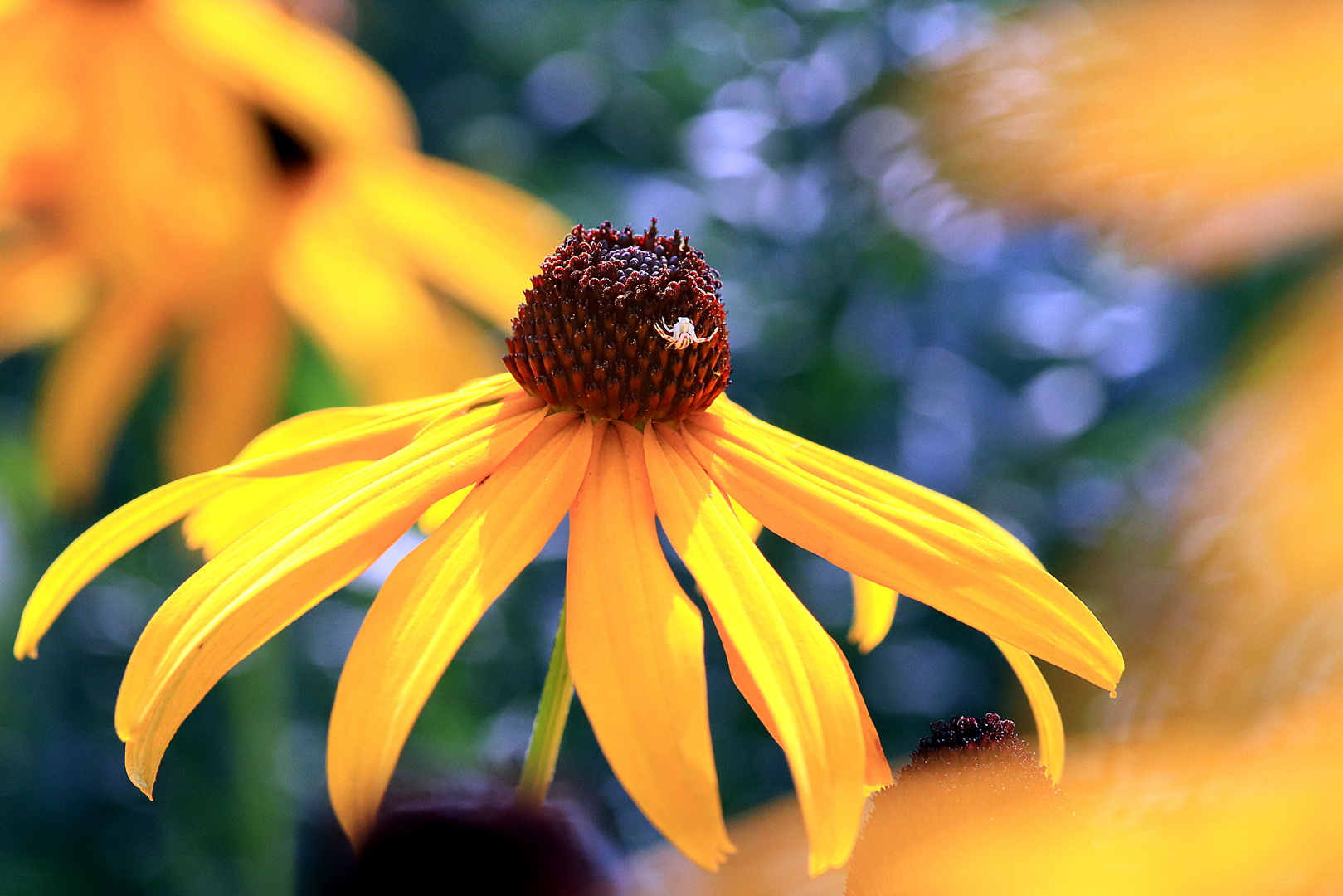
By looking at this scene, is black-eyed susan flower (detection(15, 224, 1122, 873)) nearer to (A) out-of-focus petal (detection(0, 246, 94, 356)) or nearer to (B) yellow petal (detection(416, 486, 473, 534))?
(B) yellow petal (detection(416, 486, 473, 534))

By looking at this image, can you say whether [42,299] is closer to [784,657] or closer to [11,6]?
[11,6]

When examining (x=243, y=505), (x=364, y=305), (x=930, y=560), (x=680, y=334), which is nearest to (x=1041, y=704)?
(x=930, y=560)

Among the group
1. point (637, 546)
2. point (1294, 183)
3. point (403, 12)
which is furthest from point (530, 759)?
point (403, 12)

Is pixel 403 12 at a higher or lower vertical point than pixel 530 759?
higher

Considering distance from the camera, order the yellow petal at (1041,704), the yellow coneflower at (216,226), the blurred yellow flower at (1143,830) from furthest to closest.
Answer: the yellow coneflower at (216,226), the yellow petal at (1041,704), the blurred yellow flower at (1143,830)

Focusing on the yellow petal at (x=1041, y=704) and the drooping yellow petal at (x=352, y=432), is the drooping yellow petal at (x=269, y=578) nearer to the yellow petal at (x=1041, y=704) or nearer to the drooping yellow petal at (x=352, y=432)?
the drooping yellow petal at (x=352, y=432)

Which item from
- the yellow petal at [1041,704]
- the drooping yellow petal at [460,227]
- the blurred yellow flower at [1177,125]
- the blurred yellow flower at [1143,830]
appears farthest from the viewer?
the drooping yellow petal at [460,227]

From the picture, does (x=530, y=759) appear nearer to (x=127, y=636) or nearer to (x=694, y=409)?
(x=694, y=409)

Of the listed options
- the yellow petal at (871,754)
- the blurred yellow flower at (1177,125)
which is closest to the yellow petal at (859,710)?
the yellow petal at (871,754)
